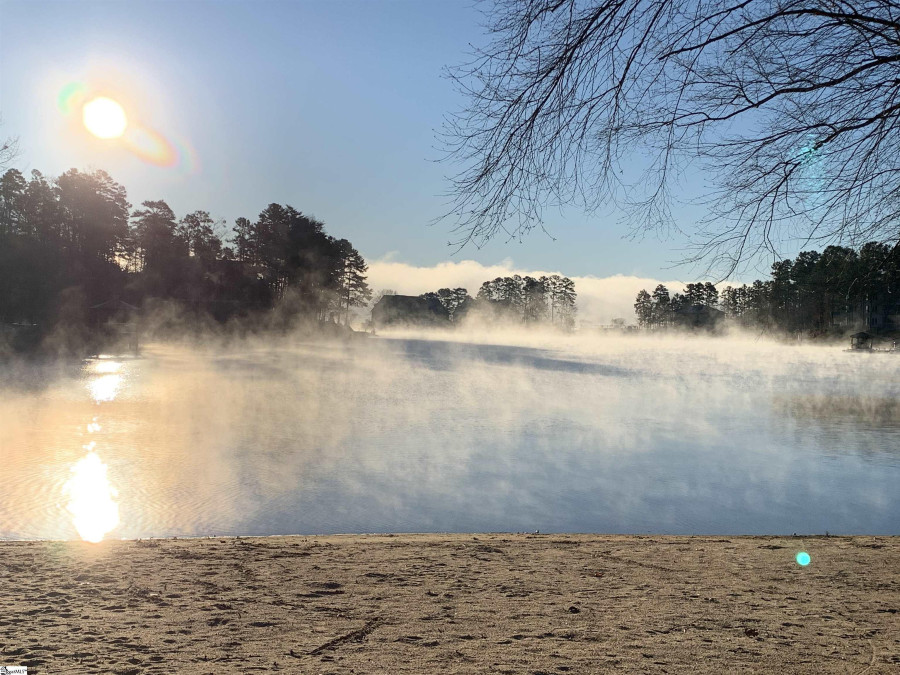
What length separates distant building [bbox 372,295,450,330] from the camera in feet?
334

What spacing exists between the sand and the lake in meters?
2.25

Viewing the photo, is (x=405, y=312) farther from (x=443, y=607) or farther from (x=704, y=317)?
(x=443, y=607)

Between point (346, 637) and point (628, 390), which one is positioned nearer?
point (346, 637)

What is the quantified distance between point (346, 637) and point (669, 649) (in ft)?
6.36

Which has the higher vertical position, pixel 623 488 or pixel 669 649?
pixel 669 649

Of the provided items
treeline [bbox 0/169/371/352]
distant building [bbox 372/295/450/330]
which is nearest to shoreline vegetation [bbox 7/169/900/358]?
treeline [bbox 0/169/371/352]

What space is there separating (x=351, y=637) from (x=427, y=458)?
904 cm

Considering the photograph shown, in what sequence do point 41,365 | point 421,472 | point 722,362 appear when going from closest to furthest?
point 421,472, point 41,365, point 722,362

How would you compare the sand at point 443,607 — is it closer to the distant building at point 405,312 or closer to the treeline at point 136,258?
the treeline at point 136,258

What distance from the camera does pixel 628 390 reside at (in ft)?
93.4

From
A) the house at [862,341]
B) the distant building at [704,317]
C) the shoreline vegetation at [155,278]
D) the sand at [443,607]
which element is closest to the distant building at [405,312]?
the shoreline vegetation at [155,278]

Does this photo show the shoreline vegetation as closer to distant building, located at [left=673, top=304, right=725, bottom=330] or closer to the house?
the house

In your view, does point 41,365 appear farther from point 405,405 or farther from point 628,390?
point 628,390

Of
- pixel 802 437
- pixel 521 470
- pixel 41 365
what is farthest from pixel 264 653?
pixel 41 365
